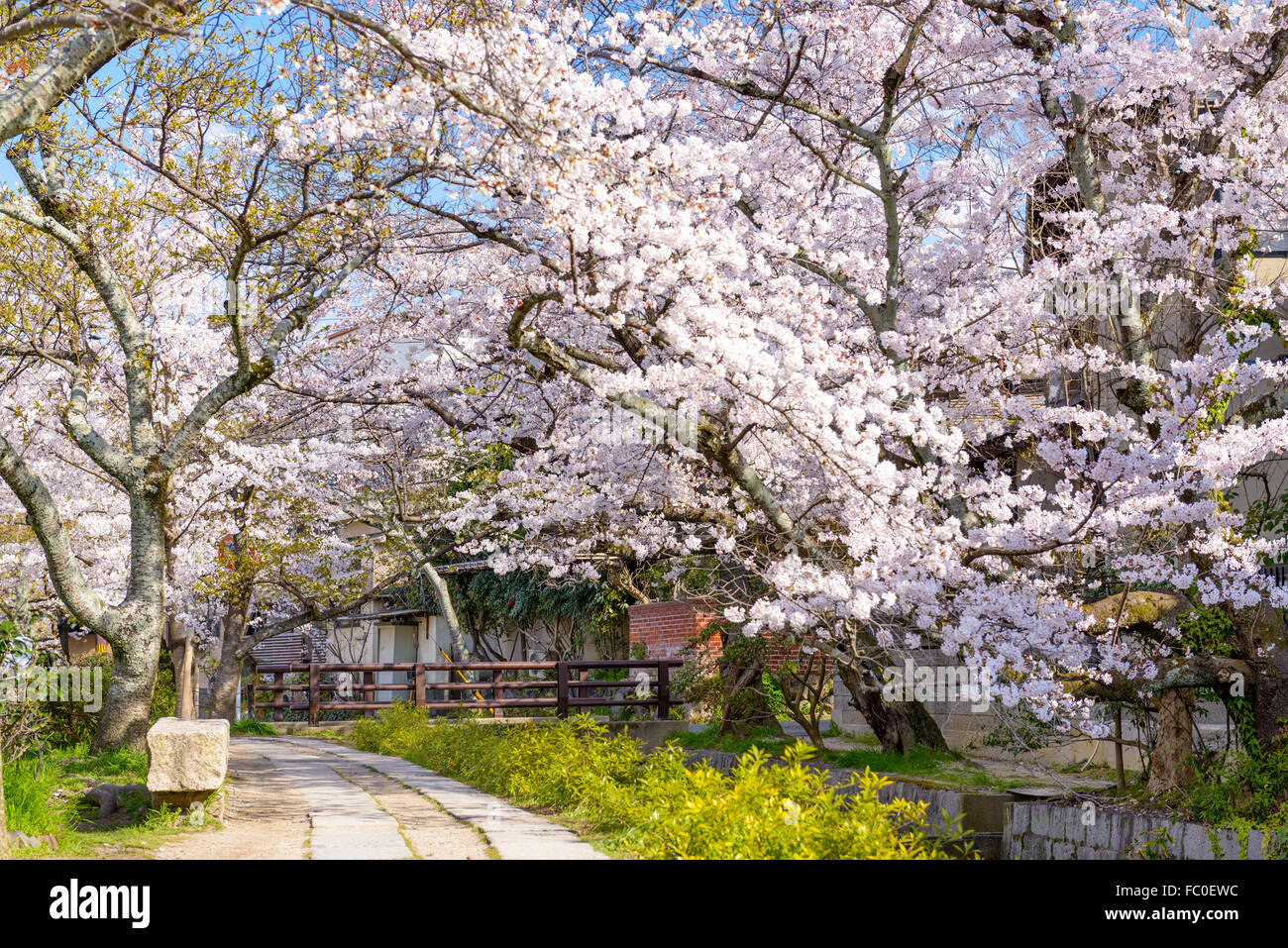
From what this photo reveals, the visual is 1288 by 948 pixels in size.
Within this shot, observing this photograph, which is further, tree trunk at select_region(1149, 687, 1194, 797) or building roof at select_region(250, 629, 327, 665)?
building roof at select_region(250, 629, 327, 665)

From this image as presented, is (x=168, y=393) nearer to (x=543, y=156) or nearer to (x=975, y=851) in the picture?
(x=543, y=156)

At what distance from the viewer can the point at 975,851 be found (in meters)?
6.99

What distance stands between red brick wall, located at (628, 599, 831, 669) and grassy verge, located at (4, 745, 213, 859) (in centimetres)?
745

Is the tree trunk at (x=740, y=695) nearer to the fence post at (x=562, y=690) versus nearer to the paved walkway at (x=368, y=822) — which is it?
the paved walkway at (x=368, y=822)

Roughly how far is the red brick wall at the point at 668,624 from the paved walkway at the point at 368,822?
4.64 m

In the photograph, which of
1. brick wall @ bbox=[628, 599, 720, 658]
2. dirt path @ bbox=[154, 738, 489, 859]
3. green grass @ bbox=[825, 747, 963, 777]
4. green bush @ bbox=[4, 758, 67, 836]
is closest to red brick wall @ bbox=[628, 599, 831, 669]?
brick wall @ bbox=[628, 599, 720, 658]

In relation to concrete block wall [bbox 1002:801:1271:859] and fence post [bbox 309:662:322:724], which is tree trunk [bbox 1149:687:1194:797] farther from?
fence post [bbox 309:662:322:724]

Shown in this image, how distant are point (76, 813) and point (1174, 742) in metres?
7.41

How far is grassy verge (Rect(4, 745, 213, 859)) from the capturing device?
18.7 feet

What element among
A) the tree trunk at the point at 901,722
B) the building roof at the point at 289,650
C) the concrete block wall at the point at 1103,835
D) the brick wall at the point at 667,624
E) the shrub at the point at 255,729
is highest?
the brick wall at the point at 667,624

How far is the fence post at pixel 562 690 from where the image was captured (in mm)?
14664

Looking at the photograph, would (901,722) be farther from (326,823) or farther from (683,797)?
(326,823)

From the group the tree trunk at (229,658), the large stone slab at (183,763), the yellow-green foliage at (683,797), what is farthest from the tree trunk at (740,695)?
the tree trunk at (229,658)

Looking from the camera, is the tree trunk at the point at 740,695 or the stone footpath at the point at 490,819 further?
the tree trunk at the point at 740,695
